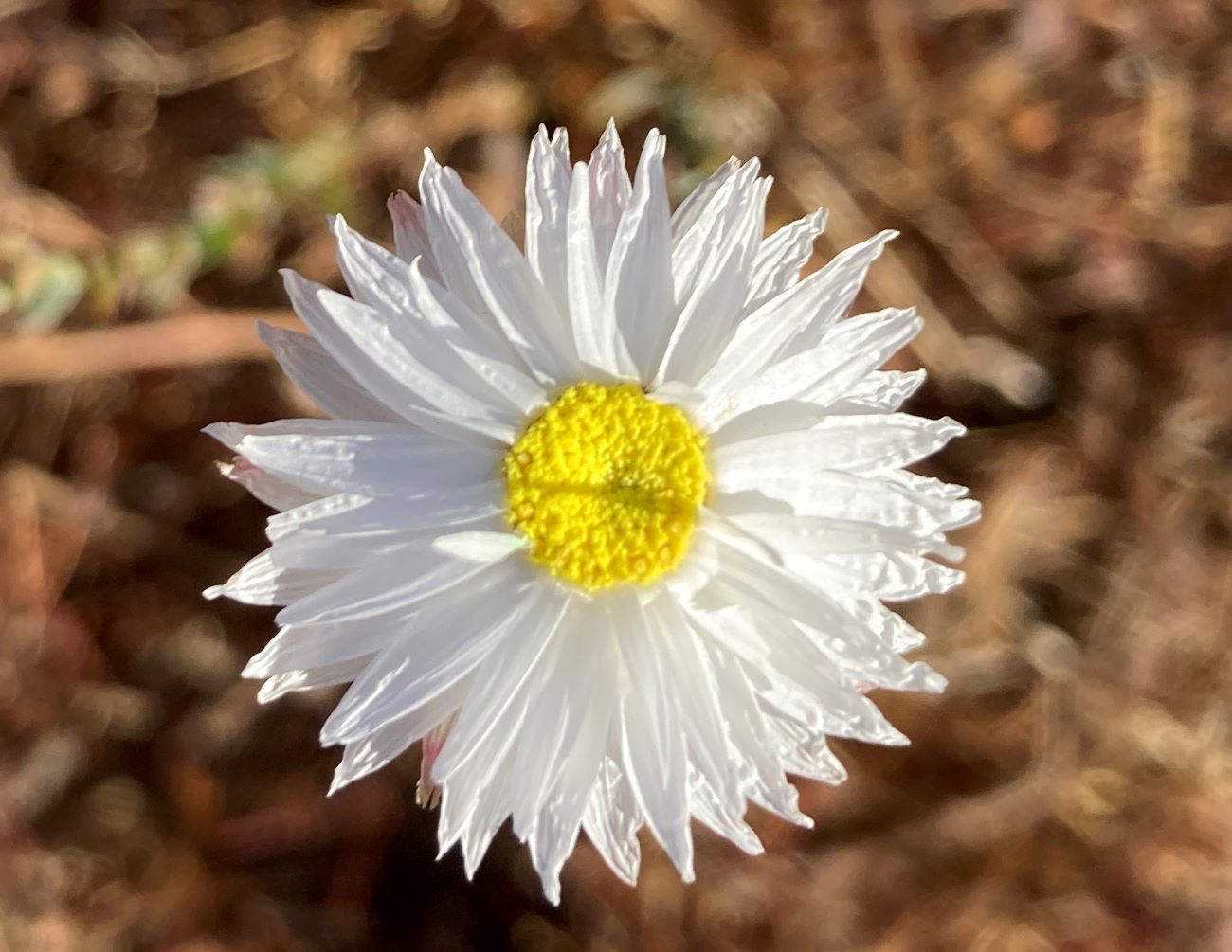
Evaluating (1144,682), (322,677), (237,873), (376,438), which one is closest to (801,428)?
(376,438)

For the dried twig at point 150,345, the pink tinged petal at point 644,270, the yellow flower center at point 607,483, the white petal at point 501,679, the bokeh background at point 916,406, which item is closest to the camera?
the pink tinged petal at point 644,270

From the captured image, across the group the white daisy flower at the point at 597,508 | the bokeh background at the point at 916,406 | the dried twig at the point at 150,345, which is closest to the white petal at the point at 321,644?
the white daisy flower at the point at 597,508

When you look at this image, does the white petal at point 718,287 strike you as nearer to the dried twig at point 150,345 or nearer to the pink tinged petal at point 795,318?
the pink tinged petal at point 795,318

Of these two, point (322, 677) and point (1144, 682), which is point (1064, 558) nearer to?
point (1144, 682)

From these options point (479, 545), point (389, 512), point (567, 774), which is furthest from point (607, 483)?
point (567, 774)

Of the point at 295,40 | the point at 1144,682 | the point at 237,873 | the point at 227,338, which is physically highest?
the point at 295,40

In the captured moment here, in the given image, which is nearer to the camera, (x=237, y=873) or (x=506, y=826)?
(x=506, y=826)

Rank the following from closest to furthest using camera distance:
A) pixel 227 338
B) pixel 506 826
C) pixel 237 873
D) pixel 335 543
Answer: pixel 335 543 → pixel 227 338 → pixel 506 826 → pixel 237 873
